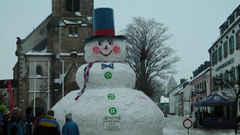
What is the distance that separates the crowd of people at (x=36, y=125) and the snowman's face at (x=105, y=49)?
8.25ft

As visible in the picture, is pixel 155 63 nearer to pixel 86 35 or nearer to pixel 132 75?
pixel 86 35

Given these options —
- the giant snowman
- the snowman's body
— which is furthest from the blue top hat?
the snowman's body

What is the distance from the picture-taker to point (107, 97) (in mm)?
10500

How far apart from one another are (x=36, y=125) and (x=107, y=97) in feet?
8.21

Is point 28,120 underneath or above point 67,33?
underneath

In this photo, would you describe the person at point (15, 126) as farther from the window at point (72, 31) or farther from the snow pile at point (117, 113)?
the window at point (72, 31)

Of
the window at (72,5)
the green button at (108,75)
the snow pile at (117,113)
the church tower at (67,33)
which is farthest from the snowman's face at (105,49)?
the window at (72,5)

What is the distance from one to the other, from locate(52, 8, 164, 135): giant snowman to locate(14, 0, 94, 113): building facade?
2823cm

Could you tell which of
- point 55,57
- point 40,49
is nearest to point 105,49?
point 55,57

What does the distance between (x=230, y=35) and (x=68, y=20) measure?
19.3 metres

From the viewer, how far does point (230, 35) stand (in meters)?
32.5

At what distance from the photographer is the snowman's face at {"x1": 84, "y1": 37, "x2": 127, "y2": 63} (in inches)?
446

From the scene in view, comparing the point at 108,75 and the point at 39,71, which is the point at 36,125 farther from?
the point at 39,71

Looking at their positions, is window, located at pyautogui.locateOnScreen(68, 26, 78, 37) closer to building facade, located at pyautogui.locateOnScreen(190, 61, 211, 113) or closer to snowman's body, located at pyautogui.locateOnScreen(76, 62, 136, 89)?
building facade, located at pyautogui.locateOnScreen(190, 61, 211, 113)
